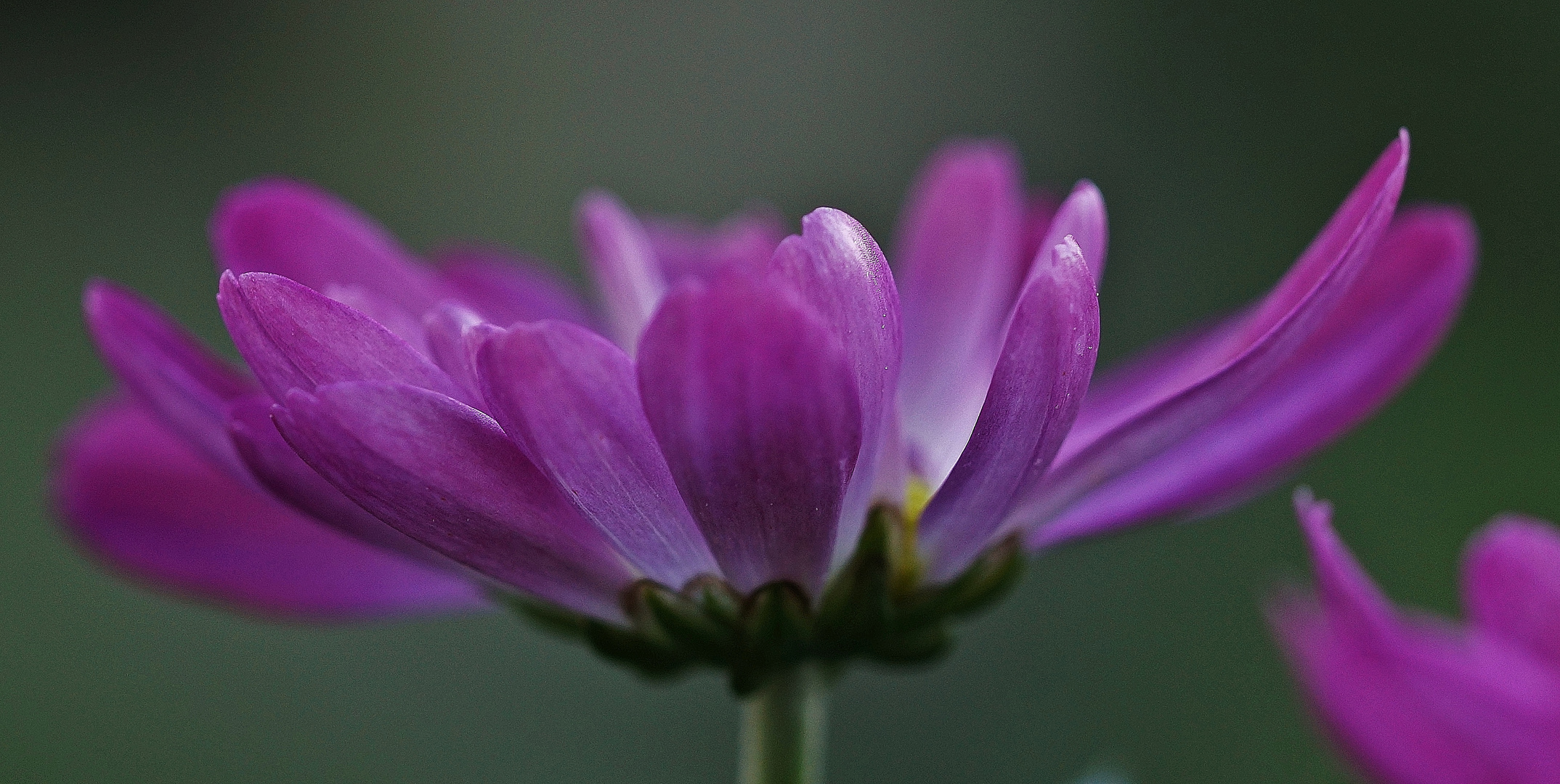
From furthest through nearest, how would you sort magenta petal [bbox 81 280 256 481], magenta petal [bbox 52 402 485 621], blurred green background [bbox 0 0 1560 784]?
blurred green background [bbox 0 0 1560 784] → magenta petal [bbox 52 402 485 621] → magenta petal [bbox 81 280 256 481]

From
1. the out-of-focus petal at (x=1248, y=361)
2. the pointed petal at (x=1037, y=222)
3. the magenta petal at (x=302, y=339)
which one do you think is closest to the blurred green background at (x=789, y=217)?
the pointed petal at (x=1037, y=222)

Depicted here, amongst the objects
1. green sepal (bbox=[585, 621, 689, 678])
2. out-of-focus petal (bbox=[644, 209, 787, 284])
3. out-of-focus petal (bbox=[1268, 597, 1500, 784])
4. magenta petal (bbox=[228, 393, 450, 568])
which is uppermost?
out-of-focus petal (bbox=[644, 209, 787, 284])

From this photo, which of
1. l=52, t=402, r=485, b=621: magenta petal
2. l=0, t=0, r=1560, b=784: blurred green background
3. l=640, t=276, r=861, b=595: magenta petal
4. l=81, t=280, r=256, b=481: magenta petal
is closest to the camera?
l=640, t=276, r=861, b=595: magenta petal

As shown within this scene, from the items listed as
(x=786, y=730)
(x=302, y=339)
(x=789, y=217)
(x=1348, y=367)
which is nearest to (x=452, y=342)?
(x=302, y=339)

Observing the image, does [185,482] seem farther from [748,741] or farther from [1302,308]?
[1302,308]

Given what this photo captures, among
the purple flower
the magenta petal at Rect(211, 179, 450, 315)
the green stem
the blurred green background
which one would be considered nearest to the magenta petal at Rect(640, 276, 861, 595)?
the purple flower

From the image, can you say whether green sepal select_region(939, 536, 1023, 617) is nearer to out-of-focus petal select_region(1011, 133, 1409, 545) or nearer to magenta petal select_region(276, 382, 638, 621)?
out-of-focus petal select_region(1011, 133, 1409, 545)

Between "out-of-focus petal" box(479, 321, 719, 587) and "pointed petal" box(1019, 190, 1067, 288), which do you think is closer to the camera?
"out-of-focus petal" box(479, 321, 719, 587)

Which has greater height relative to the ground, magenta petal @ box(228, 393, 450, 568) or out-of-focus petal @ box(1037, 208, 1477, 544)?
out-of-focus petal @ box(1037, 208, 1477, 544)
